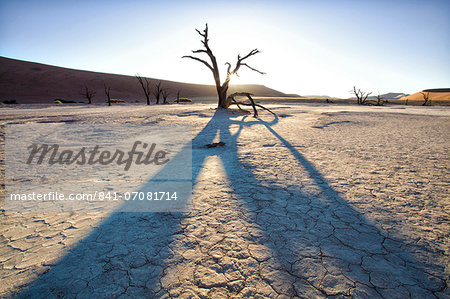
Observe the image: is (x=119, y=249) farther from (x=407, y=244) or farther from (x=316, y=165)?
(x=316, y=165)

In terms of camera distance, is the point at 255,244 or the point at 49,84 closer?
the point at 255,244

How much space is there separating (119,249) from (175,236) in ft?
1.45

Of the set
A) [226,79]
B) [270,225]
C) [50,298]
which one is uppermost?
[226,79]

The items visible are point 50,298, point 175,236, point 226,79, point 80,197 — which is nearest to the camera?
point 50,298

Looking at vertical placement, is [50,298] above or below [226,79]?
below

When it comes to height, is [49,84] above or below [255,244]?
above

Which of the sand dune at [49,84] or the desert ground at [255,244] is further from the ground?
the sand dune at [49,84]

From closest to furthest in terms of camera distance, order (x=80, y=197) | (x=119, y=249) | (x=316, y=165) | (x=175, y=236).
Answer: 1. (x=119, y=249)
2. (x=175, y=236)
3. (x=80, y=197)
4. (x=316, y=165)

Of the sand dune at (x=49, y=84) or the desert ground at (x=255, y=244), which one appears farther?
the sand dune at (x=49, y=84)

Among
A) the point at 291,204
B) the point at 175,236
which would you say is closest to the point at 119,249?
the point at 175,236

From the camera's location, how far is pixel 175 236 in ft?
6.10

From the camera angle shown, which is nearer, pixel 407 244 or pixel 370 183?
pixel 407 244

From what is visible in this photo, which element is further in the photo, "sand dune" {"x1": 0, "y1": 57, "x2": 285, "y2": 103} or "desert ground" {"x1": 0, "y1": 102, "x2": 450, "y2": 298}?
"sand dune" {"x1": 0, "y1": 57, "x2": 285, "y2": 103}

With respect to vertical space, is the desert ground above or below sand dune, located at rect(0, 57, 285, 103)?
below
